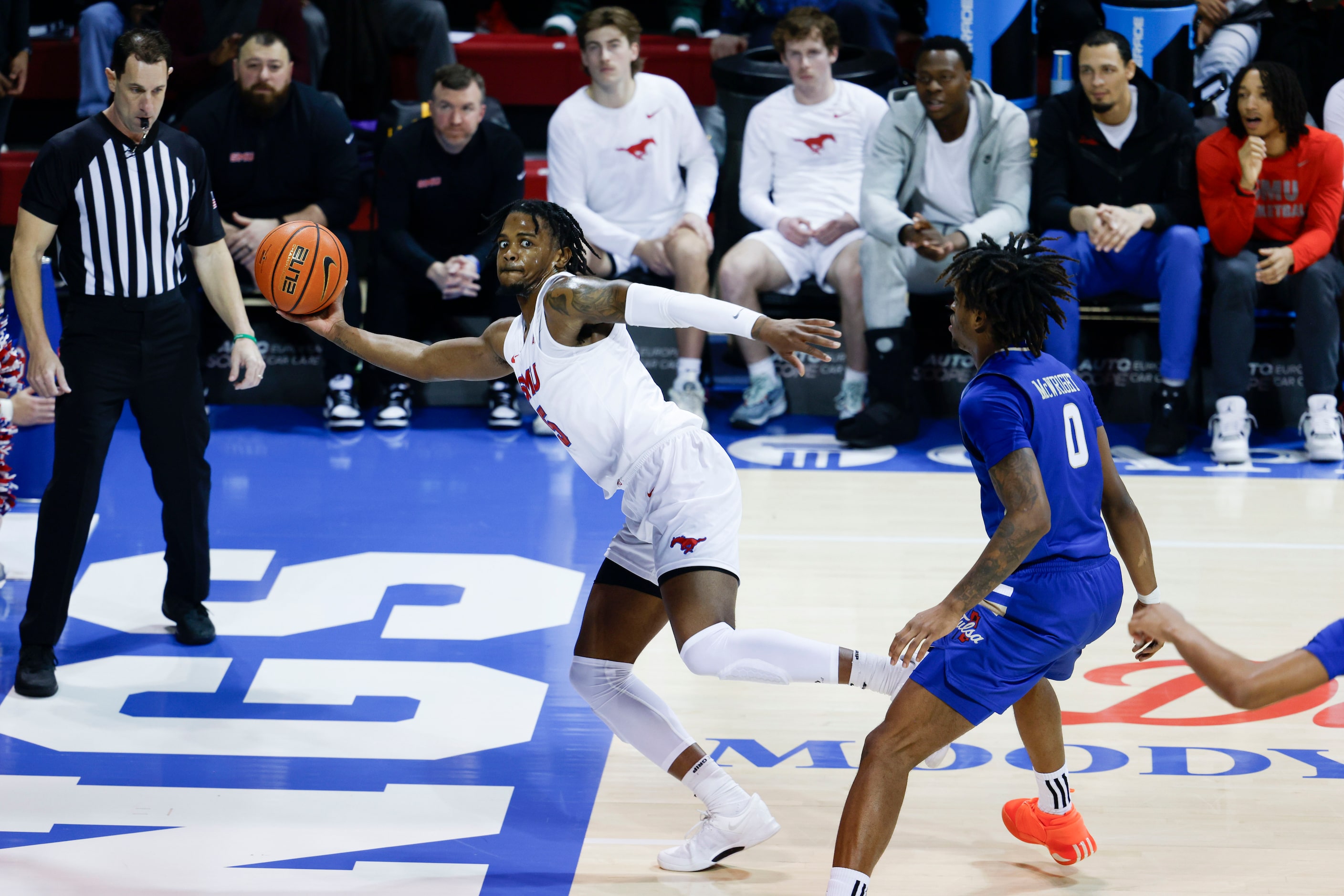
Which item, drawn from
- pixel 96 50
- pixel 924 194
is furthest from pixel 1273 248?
pixel 96 50

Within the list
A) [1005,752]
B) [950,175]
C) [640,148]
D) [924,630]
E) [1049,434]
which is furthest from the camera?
[640,148]

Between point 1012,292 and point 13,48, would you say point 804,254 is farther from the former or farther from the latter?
point 13,48

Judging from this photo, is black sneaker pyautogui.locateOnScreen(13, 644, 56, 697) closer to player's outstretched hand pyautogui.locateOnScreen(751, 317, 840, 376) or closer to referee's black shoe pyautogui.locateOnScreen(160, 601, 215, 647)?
referee's black shoe pyautogui.locateOnScreen(160, 601, 215, 647)

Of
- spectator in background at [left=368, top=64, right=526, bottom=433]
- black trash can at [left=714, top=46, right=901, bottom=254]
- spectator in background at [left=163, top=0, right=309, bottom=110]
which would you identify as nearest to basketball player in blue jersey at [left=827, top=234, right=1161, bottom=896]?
spectator in background at [left=368, top=64, right=526, bottom=433]

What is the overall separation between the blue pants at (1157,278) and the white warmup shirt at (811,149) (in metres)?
1.19

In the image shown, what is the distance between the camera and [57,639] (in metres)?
4.90

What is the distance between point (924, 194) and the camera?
25.4ft

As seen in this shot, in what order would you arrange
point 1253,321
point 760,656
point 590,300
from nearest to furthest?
1. point 760,656
2. point 590,300
3. point 1253,321

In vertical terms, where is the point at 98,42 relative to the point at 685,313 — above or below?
above

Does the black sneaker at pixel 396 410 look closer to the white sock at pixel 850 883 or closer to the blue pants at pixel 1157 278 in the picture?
the blue pants at pixel 1157 278

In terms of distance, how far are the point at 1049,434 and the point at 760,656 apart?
836 mm

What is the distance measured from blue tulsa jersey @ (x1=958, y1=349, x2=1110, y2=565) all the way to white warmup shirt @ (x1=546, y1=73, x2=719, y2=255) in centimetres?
476

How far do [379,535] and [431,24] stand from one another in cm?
387

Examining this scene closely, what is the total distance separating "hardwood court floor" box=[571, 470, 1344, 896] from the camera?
3746 millimetres
